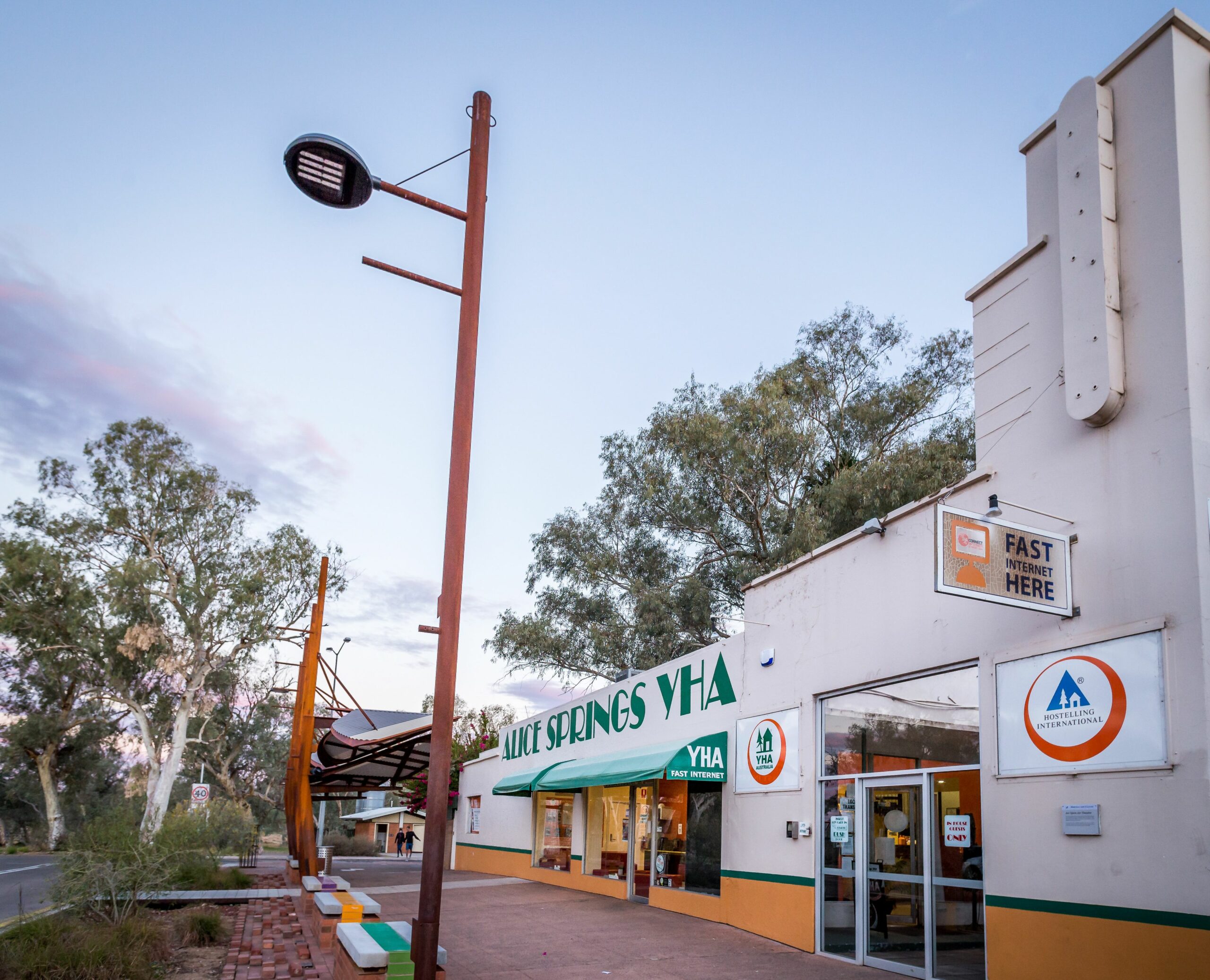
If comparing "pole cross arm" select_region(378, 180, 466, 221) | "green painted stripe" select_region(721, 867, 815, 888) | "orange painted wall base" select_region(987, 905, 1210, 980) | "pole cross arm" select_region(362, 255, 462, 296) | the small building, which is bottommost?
the small building

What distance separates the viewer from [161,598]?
33.3 metres

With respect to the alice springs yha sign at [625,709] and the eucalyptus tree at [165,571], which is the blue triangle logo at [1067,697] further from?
the eucalyptus tree at [165,571]

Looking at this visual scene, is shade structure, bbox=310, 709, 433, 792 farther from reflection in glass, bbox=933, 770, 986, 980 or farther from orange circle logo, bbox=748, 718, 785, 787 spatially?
reflection in glass, bbox=933, 770, 986, 980

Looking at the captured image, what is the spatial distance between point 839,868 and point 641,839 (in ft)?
20.7

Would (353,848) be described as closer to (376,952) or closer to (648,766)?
(648,766)

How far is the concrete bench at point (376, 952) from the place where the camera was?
20.8 feet

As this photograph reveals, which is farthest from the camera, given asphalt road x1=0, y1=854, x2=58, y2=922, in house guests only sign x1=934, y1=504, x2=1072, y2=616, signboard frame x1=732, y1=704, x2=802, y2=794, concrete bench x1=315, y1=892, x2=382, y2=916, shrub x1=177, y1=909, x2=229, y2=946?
asphalt road x1=0, y1=854, x2=58, y2=922

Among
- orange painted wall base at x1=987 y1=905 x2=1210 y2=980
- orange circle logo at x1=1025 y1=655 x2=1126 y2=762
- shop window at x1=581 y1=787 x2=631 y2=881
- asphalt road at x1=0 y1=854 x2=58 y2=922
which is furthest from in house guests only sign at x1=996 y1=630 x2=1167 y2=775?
shop window at x1=581 y1=787 x2=631 y2=881

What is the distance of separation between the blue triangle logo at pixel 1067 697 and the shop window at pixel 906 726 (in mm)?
1019

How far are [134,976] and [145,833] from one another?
5.68m

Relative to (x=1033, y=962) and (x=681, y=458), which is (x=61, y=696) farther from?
(x=1033, y=962)

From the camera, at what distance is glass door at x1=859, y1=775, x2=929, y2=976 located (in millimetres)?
8961

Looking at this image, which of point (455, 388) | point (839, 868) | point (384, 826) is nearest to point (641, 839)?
point (839, 868)

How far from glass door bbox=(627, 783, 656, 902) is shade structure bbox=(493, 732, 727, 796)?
26.8 inches
